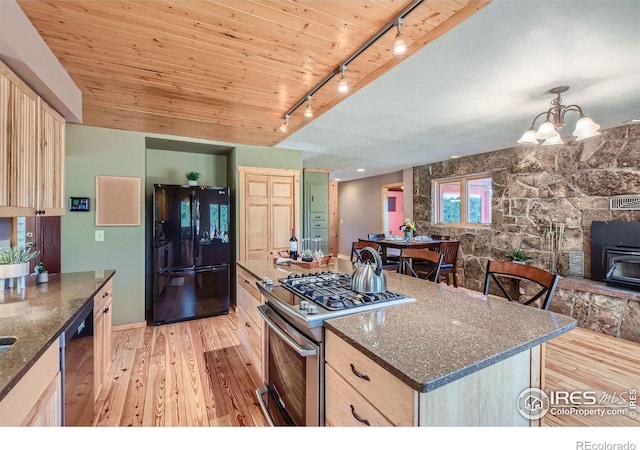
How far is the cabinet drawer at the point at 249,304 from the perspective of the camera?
2206 millimetres

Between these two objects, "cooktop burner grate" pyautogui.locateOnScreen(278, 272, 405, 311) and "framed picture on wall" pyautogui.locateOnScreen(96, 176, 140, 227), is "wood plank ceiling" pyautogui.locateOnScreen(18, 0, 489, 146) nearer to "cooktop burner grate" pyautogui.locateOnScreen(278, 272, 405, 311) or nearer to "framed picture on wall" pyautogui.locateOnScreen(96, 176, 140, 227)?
"framed picture on wall" pyautogui.locateOnScreen(96, 176, 140, 227)

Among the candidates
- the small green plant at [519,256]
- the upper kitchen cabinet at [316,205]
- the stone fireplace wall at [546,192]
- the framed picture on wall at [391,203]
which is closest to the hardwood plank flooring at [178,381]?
the upper kitchen cabinet at [316,205]

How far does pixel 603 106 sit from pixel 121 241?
5161 millimetres

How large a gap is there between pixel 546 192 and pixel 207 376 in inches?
185

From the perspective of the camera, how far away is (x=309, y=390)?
133cm

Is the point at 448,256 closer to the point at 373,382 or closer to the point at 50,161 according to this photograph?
the point at 373,382

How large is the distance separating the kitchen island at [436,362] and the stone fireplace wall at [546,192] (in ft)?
10.7

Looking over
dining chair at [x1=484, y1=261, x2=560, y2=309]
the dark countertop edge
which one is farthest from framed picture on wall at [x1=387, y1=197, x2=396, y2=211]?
the dark countertop edge

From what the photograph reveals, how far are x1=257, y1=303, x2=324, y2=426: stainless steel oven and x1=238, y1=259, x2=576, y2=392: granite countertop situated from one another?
0.22 metres

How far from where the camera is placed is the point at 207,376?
2.42 meters

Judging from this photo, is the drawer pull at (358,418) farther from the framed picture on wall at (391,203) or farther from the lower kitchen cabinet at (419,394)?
the framed picture on wall at (391,203)

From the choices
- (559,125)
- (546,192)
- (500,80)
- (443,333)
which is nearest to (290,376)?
(443,333)
